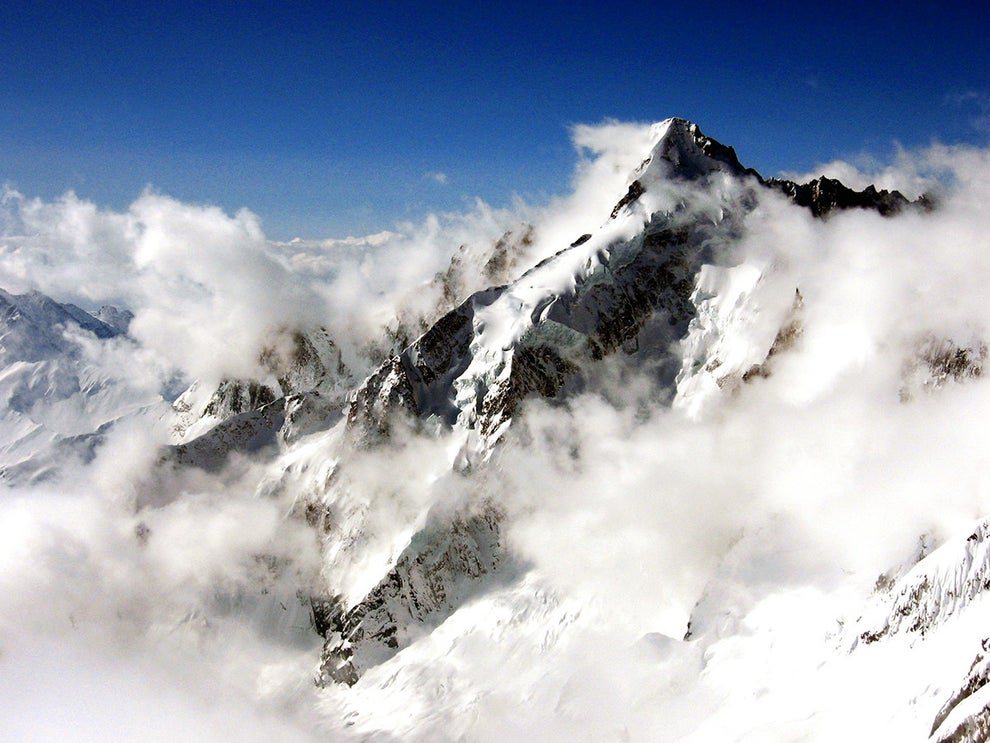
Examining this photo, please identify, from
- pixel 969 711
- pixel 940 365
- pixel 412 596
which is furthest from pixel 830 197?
pixel 969 711

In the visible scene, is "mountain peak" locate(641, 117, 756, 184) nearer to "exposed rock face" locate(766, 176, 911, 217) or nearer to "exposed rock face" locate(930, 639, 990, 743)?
"exposed rock face" locate(766, 176, 911, 217)

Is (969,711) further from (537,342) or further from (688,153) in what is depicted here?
(688,153)

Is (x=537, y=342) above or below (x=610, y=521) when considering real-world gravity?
above

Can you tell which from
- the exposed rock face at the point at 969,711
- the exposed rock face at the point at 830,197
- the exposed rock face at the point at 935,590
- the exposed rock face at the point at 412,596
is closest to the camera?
the exposed rock face at the point at 969,711

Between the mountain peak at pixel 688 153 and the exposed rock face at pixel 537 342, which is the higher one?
the mountain peak at pixel 688 153

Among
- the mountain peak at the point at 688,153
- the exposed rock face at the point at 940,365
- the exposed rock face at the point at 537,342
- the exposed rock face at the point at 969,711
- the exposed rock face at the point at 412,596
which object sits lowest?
the exposed rock face at the point at 969,711

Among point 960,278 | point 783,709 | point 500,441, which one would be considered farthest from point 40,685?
point 960,278

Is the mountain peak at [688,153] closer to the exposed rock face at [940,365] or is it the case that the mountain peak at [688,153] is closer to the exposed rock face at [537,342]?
the exposed rock face at [537,342]

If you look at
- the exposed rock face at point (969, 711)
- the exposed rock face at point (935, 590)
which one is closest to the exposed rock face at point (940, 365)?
the exposed rock face at point (935, 590)

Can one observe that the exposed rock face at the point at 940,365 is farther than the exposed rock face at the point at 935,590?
Yes
